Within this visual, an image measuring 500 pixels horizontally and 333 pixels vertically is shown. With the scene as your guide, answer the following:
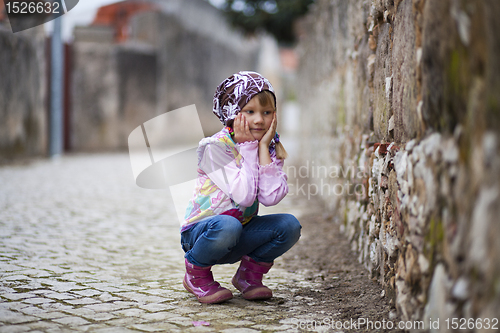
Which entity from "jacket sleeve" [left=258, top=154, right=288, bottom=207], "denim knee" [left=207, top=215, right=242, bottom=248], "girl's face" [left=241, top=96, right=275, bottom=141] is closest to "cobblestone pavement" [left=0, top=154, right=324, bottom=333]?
"denim knee" [left=207, top=215, right=242, bottom=248]

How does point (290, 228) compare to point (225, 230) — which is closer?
point (225, 230)

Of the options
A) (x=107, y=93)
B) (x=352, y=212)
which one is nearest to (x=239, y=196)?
(x=352, y=212)

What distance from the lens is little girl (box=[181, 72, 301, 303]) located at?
2.22 metres

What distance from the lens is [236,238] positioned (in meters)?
2.23

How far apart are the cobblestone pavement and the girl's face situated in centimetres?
78

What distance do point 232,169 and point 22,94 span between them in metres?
7.83

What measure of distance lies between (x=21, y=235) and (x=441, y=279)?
117 inches

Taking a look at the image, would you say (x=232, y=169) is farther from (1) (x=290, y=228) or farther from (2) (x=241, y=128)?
(1) (x=290, y=228)

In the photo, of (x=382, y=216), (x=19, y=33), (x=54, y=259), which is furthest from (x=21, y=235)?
(x=19, y=33)

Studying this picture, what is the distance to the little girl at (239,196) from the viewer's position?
7.27 feet

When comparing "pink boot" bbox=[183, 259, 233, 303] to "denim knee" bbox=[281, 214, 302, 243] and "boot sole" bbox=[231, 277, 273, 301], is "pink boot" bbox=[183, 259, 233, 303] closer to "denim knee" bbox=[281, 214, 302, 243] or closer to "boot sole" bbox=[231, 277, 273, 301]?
"boot sole" bbox=[231, 277, 273, 301]

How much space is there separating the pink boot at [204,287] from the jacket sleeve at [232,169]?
376mm

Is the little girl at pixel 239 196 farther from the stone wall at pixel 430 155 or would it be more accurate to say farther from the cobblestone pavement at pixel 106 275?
the stone wall at pixel 430 155

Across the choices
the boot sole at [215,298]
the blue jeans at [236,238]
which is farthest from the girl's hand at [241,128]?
the boot sole at [215,298]
